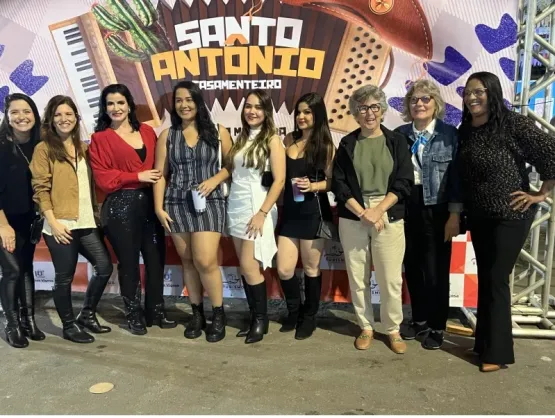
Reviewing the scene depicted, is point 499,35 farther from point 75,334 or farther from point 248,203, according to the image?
point 75,334

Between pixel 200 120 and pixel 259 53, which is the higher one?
pixel 259 53

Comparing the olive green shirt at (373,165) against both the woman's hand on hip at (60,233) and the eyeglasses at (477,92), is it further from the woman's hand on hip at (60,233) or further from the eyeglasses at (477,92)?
the woman's hand on hip at (60,233)

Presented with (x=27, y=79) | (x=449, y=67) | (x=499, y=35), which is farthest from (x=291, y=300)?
(x=27, y=79)

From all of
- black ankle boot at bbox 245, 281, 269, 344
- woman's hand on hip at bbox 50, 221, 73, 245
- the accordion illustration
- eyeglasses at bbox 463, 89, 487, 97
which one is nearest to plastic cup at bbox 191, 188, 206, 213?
black ankle boot at bbox 245, 281, 269, 344

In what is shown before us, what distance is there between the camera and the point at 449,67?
3.58m

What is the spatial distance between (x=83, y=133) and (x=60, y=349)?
1794mm

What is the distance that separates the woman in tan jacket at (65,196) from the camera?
3.21 metres

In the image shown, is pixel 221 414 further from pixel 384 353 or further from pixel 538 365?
pixel 538 365

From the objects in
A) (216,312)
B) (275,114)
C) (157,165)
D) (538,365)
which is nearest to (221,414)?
(216,312)

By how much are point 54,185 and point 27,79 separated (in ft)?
4.55

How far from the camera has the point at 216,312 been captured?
3.49 metres

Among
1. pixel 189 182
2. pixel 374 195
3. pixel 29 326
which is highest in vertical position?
pixel 189 182

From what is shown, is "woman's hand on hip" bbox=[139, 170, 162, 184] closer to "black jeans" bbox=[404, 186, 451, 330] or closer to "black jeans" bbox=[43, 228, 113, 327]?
"black jeans" bbox=[43, 228, 113, 327]

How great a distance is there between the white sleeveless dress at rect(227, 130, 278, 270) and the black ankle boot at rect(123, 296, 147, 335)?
3.32 feet
